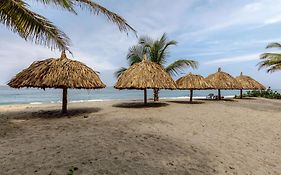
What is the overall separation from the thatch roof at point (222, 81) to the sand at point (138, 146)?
8399 mm

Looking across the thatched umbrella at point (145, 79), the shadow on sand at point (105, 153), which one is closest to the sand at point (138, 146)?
the shadow on sand at point (105, 153)

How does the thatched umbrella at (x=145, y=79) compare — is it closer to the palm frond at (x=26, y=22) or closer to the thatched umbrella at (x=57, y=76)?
the thatched umbrella at (x=57, y=76)

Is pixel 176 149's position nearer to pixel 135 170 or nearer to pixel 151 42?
pixel 135 170

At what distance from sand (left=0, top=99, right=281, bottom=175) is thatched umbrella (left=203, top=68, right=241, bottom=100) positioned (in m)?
8.39

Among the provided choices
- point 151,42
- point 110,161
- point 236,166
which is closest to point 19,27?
point 110,161

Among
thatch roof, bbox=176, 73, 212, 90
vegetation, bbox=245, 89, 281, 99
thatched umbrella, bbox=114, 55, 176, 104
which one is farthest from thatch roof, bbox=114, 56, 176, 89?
vegetation, bbox=245, 89, 281, 99

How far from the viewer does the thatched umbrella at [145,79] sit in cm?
1206

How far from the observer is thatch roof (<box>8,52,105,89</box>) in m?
9.34

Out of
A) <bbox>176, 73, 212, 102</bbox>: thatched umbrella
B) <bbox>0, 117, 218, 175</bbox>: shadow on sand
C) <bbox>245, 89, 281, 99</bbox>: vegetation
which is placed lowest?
<bbox>0, 117, 218, 175</bbox>: shadow on sand

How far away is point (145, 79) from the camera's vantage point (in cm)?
1219

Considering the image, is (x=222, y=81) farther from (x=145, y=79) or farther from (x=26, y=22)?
(x=26, y=22)

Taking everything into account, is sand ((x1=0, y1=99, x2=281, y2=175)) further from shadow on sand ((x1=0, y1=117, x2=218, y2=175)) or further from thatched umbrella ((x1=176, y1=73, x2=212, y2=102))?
thatched umbrella ((x1=176, y1=73, x2=212, y2=102))

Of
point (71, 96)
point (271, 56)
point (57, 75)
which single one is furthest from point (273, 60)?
point (71, 96)

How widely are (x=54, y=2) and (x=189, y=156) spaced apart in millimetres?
4840
